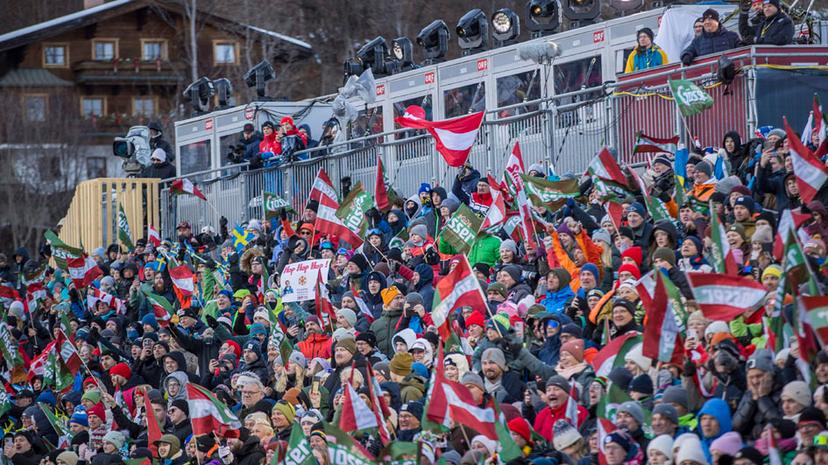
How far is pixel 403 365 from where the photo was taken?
16.9 m

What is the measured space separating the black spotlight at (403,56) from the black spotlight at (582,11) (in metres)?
4.12

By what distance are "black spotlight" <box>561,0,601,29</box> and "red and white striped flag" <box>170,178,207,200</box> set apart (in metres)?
Answer: 6.99

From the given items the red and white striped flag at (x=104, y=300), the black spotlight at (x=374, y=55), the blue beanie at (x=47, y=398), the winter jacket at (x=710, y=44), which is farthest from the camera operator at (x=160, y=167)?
the winter jacket at (x=710, y=44)

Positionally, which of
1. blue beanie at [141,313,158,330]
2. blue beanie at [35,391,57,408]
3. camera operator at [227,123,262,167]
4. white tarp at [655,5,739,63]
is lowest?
blue beanie at [35,391,57,408]

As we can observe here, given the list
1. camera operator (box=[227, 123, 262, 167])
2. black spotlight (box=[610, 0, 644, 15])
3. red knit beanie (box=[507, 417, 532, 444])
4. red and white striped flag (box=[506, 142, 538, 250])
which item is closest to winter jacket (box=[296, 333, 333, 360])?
red and white striped flag (box=[506, 142, 538, 250])

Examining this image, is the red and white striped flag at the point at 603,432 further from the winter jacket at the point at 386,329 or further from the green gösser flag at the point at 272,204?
the green gösser flag at the point at 272,204

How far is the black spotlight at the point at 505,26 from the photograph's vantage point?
27.1 m

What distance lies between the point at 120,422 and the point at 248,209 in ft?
31.0

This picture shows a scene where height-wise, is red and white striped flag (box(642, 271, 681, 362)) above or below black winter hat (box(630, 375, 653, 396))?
above

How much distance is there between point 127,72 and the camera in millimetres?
68312

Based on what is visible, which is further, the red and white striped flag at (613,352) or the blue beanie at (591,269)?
the blue beanie at (591,269)

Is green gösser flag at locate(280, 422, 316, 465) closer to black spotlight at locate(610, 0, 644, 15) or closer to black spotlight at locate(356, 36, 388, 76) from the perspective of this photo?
black spotlight at locate(610, 0, 644, 15)

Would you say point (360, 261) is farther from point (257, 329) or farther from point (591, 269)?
point (591, 269)

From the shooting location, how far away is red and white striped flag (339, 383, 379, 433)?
49.8 feet
